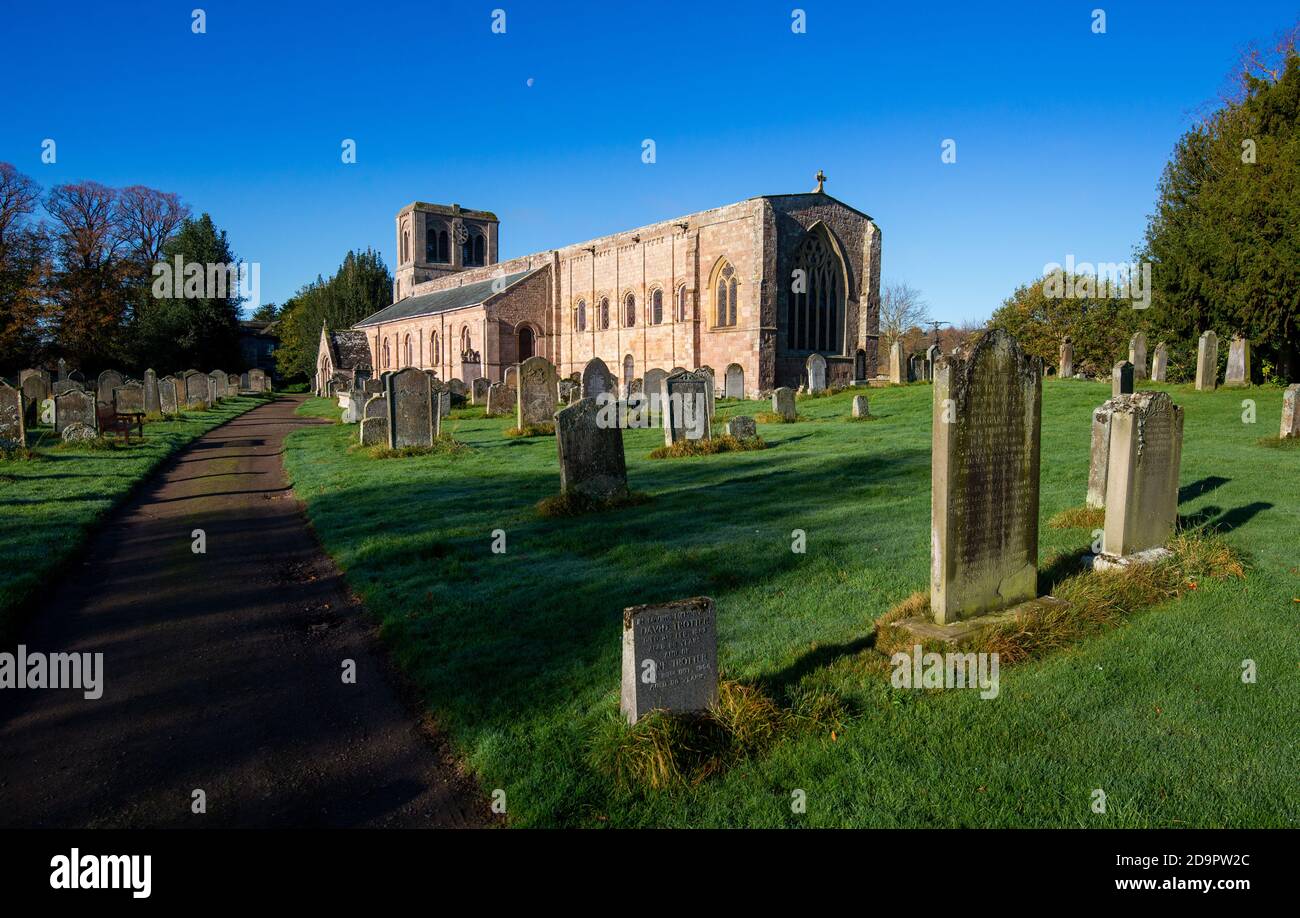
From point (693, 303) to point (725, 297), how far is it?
148cm

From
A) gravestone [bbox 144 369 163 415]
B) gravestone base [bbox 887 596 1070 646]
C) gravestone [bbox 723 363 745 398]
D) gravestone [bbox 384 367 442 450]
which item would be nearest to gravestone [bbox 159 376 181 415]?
gravestone [bbox 144 369 163 415]

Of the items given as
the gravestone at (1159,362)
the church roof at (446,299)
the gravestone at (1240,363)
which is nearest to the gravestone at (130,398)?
the church roof at (446,299)

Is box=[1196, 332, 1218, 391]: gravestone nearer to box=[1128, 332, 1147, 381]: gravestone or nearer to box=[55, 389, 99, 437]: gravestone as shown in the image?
box=[1128, 332, 1147, 381]: gravestone

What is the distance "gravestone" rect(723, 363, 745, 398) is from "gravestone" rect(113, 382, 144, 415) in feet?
63.9

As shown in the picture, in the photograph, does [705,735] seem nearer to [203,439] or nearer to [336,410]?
[203,439]

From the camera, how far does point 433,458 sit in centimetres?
1502

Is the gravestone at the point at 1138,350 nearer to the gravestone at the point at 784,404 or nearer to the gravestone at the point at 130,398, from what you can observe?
the gravestone at the point at 784,404

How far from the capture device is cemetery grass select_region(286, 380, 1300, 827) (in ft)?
11.6

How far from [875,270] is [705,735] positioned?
34480 mm

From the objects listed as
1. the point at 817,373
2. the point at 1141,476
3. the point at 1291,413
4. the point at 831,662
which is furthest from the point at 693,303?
the point at 831,662

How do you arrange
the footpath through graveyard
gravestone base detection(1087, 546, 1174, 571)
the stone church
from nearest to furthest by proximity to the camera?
1. the footpath through graveyard
2. gravestone base detection(1087, 546, 1174, 571)
3. the stone church
